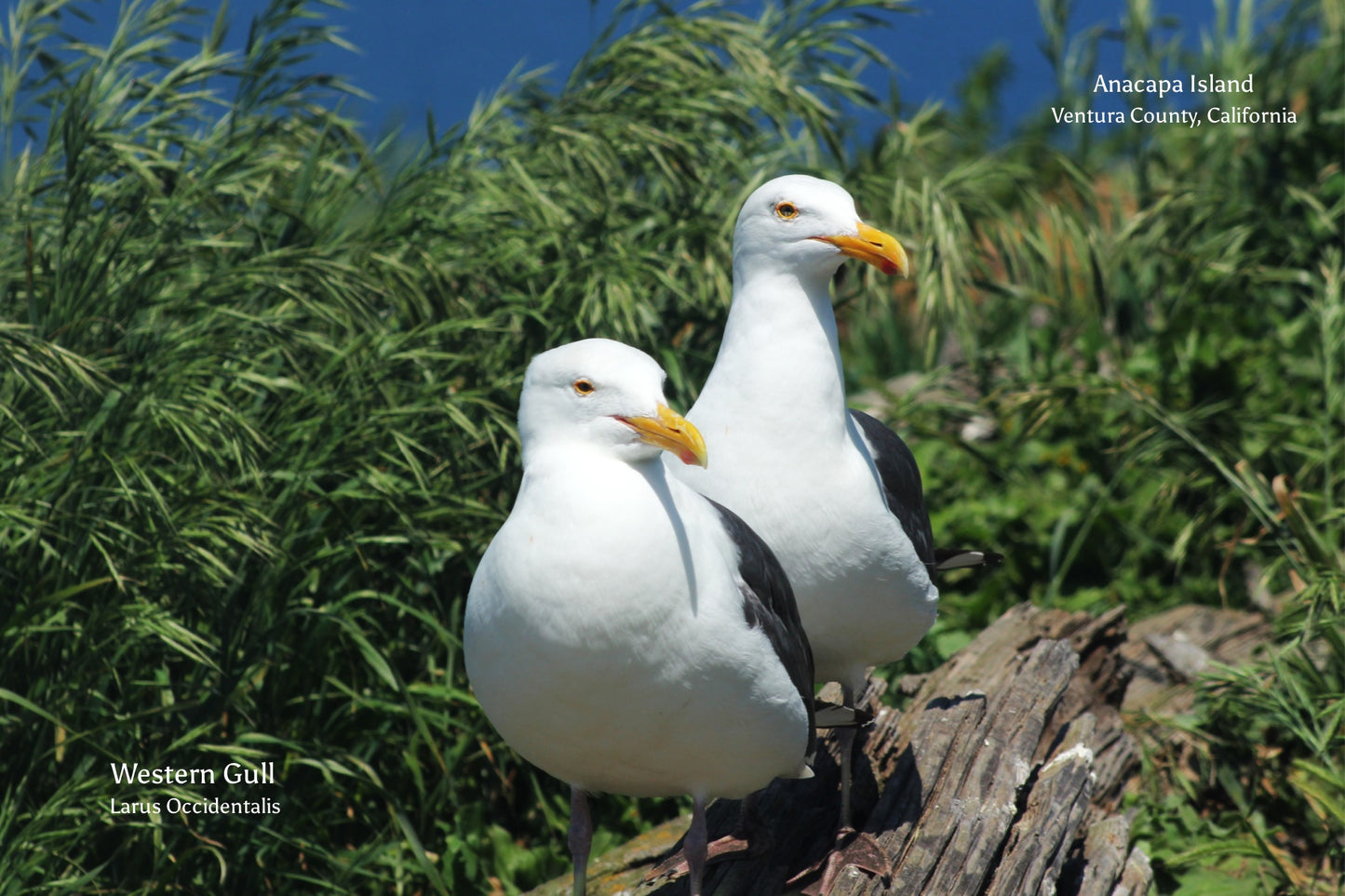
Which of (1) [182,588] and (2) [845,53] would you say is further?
(2) [845,53]

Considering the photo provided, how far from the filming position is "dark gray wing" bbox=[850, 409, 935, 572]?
12.8ft

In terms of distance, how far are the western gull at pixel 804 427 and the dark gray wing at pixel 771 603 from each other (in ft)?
0.54

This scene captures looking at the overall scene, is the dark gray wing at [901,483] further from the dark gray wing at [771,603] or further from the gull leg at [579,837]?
the gull leg at [579,837]

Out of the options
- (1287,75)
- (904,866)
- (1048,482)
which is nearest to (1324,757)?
(904,866)

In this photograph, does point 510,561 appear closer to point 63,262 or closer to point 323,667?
point 323,667

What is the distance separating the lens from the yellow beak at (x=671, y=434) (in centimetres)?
277

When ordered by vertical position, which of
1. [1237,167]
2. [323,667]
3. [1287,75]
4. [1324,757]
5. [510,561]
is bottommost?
[1324,757]

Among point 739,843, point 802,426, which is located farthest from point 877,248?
point 739,843

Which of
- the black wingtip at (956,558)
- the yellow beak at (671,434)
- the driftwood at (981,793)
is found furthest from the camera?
the black wingtip at (956,558)

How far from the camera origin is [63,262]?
4484mm

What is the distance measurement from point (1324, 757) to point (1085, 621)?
97 cm

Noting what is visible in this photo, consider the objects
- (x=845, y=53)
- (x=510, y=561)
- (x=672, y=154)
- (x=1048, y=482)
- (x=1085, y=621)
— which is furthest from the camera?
(x=1048, y=482)

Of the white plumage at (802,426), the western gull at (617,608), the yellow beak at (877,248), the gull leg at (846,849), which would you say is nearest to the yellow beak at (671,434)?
the western gull at (617,608)

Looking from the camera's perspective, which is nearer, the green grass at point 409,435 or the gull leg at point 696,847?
the gull leg at point 696,847
